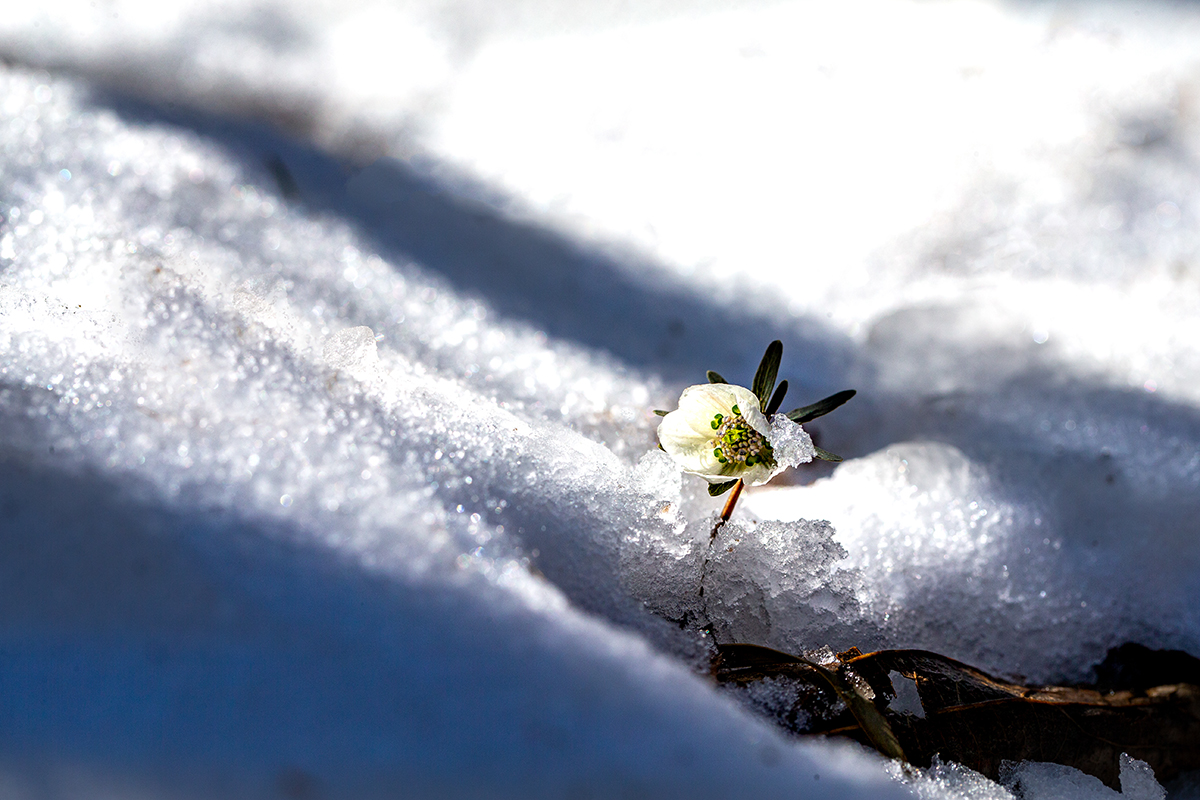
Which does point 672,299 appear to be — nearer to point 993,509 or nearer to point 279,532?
point 993,509

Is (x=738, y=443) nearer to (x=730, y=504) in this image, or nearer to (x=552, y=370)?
(x=730, y=504)

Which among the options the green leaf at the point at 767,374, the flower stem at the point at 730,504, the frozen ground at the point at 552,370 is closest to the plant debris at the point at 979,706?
the frozen ground at the point at 552,370

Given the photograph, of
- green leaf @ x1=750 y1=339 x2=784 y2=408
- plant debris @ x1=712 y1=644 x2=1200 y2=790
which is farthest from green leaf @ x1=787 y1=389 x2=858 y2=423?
plant debris @ x1=712 y1=644 x2=1200 y2=790

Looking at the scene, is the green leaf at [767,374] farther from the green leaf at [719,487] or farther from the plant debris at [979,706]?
the plant debris at [979,706]

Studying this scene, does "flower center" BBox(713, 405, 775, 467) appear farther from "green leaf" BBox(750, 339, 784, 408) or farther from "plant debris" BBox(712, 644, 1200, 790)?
"plant debris" BBox(712, 644, 1200, 790)

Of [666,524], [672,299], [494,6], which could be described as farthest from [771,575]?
[494,6]

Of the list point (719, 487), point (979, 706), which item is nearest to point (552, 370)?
point (719, 487)
